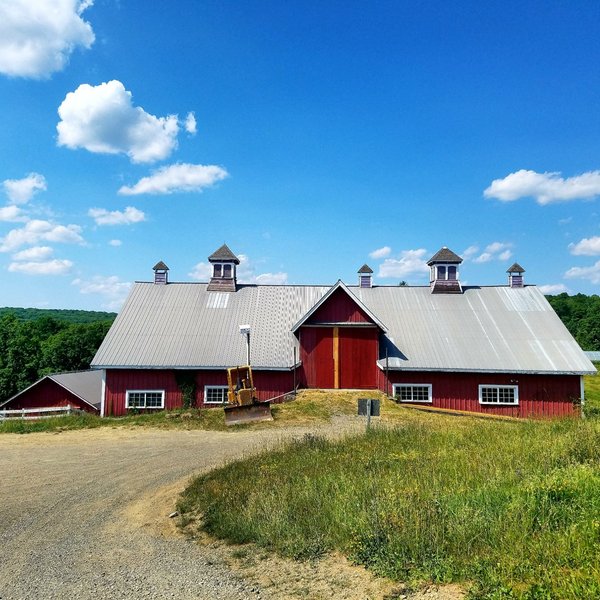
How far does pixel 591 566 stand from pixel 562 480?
2342 mm

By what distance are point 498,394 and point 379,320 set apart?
7249mm

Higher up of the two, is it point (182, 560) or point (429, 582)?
point (429, 582)

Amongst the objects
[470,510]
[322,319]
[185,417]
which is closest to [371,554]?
[470,510]

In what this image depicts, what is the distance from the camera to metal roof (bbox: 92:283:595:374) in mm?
24266

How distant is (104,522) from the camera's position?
848cm

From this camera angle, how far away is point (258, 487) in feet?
28.9

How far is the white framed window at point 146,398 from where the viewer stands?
24.5m

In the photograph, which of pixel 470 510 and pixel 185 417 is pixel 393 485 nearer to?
pixel 470 510

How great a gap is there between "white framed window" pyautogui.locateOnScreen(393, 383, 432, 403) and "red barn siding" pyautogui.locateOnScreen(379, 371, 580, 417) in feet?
0.71

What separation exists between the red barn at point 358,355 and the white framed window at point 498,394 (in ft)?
0.17

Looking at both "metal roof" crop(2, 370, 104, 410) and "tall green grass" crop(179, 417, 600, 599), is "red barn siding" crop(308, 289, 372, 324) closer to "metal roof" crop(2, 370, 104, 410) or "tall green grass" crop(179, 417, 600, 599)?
"tall green grass" crop(179, 417, 600, 599)

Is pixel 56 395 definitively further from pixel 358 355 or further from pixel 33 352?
pixel 33 352

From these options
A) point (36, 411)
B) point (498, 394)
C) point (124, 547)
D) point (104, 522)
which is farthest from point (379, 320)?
point (124, 547)

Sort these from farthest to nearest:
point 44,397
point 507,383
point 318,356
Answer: point 44,397 → point 318,356 → point 507,383
